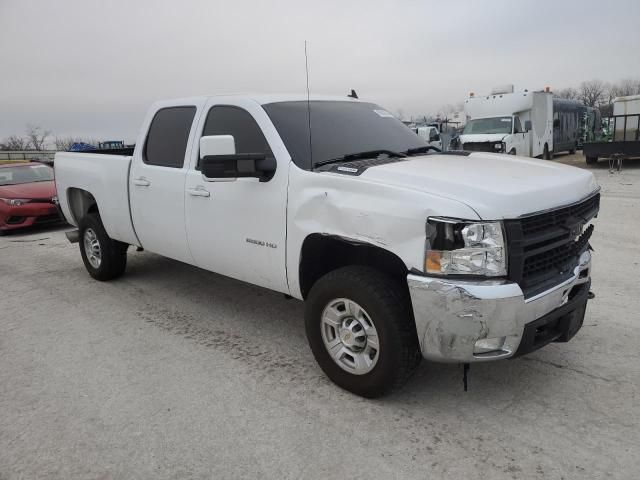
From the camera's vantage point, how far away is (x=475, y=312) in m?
2.69

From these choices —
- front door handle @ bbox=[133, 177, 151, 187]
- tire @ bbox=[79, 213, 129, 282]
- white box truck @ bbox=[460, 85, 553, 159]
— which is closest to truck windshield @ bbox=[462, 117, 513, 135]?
white box truck @ bbox=[460, 85, 553, 159]

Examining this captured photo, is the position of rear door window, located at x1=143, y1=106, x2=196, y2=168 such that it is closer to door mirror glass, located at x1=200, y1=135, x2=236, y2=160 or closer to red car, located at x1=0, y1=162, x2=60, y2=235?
door mirror glass, located at x1=200, y1=135, x2=236, y2=160

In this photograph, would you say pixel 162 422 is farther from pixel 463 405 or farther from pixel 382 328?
pixel 463 405

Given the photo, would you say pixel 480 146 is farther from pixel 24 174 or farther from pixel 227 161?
pixel 227 161

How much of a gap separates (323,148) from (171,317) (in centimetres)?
230

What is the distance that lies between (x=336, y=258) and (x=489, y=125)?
17.5 meters

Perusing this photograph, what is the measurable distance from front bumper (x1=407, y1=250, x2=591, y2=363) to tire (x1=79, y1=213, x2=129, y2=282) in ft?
14.0

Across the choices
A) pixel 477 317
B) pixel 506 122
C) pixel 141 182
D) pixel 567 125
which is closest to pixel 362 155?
pixel 477 317

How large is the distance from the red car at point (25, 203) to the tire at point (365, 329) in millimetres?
8246

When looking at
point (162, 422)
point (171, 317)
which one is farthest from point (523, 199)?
point (171, 317)

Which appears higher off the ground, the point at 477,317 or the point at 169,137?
the point at 169,137

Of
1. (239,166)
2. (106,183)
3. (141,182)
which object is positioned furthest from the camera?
(106,183)

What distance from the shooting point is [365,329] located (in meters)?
3.16

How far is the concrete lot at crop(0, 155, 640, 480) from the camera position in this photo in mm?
2697
